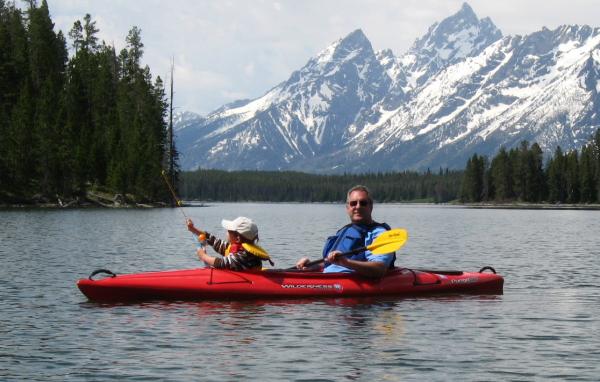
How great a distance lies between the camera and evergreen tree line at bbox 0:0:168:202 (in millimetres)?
103062

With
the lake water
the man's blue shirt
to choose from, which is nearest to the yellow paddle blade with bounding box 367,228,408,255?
the man's blue shirt

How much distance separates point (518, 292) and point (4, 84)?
97.3 m

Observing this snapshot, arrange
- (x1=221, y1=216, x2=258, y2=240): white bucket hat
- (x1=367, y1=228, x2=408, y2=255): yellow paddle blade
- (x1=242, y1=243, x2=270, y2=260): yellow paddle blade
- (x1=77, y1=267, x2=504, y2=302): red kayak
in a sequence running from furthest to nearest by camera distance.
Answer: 1. (x1=77, y1=267, x2=504, y2=302): red kayak
2. (x1=242, y1=243, x2=270, y2=260): yellow paddle blade
3. (x1=221, y1=216, x2=258, y2=240): white bucket hat
4. (x1=367, y1=228, x2=408, y2=255): yellow paddle blade

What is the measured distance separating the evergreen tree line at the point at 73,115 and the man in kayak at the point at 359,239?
267ft

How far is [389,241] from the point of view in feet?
71.3

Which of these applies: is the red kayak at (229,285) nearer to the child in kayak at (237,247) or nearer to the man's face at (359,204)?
the child in kayak at (237,247)

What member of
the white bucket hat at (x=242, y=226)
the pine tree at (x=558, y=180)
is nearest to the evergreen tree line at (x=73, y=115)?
the white bucket hat at (x=242, y=226)

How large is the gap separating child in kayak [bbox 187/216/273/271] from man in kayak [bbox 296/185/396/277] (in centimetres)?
194

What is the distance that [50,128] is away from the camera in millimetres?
106250

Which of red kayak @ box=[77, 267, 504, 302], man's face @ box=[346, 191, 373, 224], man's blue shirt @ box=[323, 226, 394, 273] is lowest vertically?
red kayak @ box=[77, 267, 504, 302]

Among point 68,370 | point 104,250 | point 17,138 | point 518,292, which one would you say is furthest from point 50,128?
point 68,370

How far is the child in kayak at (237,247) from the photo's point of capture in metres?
22.3

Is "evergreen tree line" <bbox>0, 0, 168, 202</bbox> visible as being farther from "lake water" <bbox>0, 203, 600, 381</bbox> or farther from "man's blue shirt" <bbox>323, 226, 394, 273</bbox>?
"man's blue shirt" <bbox>323, 226, 394, 273</bbox>

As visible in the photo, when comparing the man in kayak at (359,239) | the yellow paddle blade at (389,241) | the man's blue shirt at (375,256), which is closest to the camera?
the man in kayak at (359,239)
